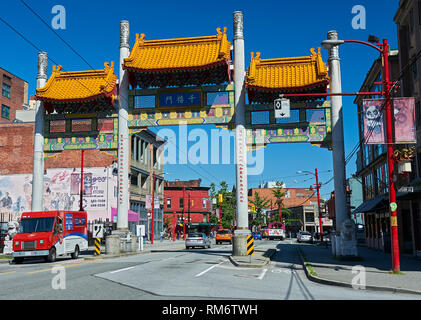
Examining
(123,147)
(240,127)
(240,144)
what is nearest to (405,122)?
(240,144)

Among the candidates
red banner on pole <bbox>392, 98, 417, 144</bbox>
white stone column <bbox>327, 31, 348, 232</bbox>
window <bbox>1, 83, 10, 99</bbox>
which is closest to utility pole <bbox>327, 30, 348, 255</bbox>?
white stone column <bbox>327, 31, 348, 232</bbox>

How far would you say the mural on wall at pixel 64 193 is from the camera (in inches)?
1882

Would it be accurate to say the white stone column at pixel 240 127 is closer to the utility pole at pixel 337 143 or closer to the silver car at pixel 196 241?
the utility pole at pixel 337 143

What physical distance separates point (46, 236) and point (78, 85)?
1033 centimetres

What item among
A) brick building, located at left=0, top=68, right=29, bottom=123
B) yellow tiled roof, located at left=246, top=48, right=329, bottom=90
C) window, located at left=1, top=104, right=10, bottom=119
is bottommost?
yellow tiled roof, located at left=246, top=48, right=329, bottom=90

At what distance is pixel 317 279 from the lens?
567 inches

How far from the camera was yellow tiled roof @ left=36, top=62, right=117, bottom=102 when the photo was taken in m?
27.5

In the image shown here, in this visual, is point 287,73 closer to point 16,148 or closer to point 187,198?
point 16,148

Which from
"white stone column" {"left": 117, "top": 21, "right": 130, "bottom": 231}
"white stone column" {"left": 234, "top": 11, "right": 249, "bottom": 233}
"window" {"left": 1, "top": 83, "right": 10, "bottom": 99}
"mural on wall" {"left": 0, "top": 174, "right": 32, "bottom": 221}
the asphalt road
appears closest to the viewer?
the asphalt road

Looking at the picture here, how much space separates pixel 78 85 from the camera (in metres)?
29.1

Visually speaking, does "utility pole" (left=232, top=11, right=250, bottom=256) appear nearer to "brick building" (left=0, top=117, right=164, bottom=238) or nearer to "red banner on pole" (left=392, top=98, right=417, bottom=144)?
"red banner on pole" (left=392, top=98, right=417, bottom=144)

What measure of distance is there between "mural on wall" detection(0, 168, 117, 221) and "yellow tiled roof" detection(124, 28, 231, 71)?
22120 mm

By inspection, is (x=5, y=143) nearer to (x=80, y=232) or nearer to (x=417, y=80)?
(x=80, y=232)
